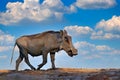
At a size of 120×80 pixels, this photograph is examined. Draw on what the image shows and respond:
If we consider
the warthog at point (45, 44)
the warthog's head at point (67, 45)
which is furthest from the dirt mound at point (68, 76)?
the warthog's head at point (67, 45)

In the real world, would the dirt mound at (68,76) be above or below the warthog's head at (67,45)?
below

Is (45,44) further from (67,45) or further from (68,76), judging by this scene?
(68,76)

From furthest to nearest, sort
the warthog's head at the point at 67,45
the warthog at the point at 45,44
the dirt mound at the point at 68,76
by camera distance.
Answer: the warthog's head at the point at 67,45, the warthog at the point at 45,44, the dirt mound at the point at 68,76

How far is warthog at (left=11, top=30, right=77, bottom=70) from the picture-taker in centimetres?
2267

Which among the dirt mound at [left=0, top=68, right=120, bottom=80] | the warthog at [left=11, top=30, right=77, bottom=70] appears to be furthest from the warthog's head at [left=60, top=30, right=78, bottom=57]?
the dirt mound at [left=0, top=68, right=120, bottom=80]

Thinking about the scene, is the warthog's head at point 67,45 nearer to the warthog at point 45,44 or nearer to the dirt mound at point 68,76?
the warthog at point 45,44

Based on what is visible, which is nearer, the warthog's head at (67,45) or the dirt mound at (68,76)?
the dirt mound at (68,76)

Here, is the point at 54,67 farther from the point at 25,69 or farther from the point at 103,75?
the point at 103,75

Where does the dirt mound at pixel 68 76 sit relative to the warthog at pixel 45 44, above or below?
below

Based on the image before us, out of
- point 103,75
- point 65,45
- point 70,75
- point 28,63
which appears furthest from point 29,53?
point 103,75

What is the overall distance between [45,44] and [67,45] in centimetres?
132

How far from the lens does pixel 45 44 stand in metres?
22.7

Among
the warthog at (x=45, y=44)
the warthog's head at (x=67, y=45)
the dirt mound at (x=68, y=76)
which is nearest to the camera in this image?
the dirt mound at (x=68, y=76)

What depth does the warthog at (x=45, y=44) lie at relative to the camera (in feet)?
74.4
